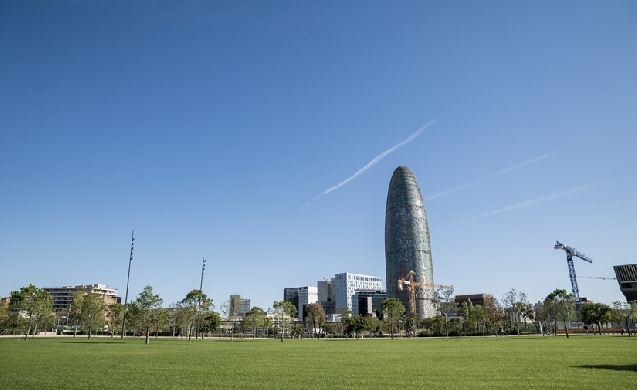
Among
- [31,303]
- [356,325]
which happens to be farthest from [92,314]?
[356,325]

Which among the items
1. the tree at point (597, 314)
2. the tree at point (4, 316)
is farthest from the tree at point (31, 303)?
the tree at point (597, 314)

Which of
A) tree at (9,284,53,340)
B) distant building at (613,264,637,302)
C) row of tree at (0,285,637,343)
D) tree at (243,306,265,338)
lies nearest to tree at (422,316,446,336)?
row of tree at (0,285,637,343)

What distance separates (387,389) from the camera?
13188 mm

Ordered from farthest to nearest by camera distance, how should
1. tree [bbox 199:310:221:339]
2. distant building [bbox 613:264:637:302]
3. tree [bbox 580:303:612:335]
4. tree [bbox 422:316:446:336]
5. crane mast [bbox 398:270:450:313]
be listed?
crane mast [bbox 398:270:450:313] < distant building [bbox 613:264:637:302] < tree [bbox 422:316:446:336] < tree [bbox 199:310:221:339] < tree [bbox 580:303:612:335]

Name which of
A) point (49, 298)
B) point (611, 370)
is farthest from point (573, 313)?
point (49, 298)

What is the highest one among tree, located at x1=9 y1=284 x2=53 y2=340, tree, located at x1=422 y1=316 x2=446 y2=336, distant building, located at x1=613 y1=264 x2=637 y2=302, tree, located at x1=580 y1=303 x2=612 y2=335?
distant building, located at x1=613 y1=264 x2=637 y2=302

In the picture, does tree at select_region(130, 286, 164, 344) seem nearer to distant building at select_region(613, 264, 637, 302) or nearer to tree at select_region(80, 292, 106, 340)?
tree at select_region(80, 292, 106, 340)

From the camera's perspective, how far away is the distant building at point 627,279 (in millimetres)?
141125

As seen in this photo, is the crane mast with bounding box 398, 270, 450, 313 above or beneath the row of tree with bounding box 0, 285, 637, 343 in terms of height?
above

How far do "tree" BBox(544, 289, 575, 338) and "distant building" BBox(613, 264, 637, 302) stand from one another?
255 feet

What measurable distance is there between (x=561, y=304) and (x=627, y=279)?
84.0m

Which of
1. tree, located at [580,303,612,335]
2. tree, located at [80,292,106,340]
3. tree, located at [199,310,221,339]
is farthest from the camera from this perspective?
tree, located at [199,310,221,339]

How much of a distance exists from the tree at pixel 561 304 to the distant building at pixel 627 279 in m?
77.7

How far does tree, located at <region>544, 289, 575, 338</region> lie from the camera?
8231 centimetres
